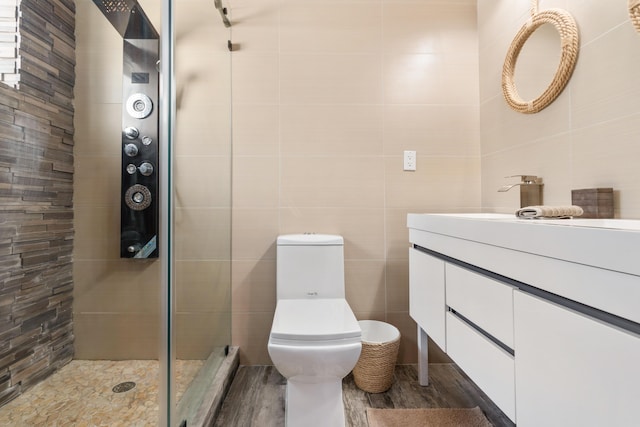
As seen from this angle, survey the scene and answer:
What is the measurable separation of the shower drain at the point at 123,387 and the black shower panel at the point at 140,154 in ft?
1.25

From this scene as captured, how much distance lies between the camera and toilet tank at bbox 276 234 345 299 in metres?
1.63

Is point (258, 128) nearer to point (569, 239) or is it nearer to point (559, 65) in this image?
point (559, 65)

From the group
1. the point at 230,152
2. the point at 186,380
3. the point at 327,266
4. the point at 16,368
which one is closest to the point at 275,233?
the point at 327,266

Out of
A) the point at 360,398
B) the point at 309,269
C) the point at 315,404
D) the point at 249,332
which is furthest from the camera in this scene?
the point at 249,332

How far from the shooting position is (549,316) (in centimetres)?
71

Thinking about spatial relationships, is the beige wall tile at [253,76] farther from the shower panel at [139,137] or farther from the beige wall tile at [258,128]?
the shower panel at [139,137]

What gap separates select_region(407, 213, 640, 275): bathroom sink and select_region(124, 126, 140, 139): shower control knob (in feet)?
3.67

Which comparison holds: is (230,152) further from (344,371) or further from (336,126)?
(344,371)

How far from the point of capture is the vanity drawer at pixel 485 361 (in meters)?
0.85

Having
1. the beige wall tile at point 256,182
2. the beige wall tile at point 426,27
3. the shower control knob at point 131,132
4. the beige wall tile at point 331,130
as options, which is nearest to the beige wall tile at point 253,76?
the beige wall tile at point 331,130

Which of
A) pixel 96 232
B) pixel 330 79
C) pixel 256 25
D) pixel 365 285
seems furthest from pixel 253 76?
pixel 365 285

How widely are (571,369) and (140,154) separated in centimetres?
125

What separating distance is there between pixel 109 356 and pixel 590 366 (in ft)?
3.92

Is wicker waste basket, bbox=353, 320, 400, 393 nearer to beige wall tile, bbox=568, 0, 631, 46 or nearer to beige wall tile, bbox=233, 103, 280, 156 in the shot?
beige wall tile, bbox=233, 103, 280, 156
